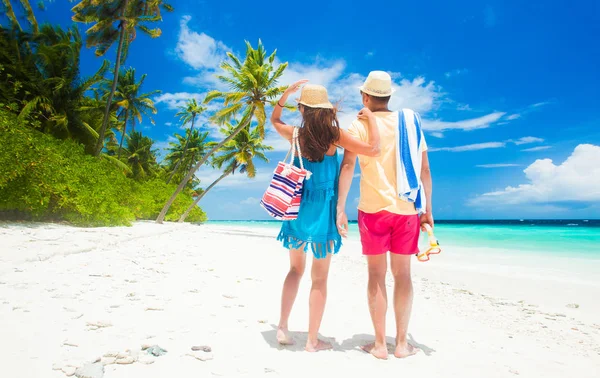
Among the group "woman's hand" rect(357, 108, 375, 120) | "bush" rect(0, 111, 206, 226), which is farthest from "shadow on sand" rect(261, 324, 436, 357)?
"bush" rect(0, 111, 206, 226)

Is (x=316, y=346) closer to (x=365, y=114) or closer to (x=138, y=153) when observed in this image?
(x=365, y=114)

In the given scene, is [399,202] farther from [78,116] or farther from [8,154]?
[78,116]

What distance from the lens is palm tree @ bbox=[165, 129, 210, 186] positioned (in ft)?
115

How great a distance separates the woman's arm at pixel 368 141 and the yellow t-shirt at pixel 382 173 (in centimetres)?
8

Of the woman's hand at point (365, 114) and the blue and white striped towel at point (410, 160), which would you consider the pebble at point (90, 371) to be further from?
the woman's hand at point (365, 114)

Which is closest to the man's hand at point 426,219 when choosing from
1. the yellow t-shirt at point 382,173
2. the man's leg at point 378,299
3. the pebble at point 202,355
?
the yellow t-shirt at point 382,173

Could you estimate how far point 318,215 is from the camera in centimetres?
253

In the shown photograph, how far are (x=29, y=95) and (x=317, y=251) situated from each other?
19.3 metres

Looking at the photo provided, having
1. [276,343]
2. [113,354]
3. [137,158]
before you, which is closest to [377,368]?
[276,343]

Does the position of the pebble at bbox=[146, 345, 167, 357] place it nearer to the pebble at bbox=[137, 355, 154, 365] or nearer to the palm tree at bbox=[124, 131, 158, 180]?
the pebble at bbox=[137, 355, 154, 365]

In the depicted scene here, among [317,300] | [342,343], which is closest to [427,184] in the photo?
[317,300]

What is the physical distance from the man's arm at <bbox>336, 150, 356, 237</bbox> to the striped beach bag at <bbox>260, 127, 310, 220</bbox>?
26cm

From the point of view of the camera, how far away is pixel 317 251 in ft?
8.27

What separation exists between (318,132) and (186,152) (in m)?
34.7
